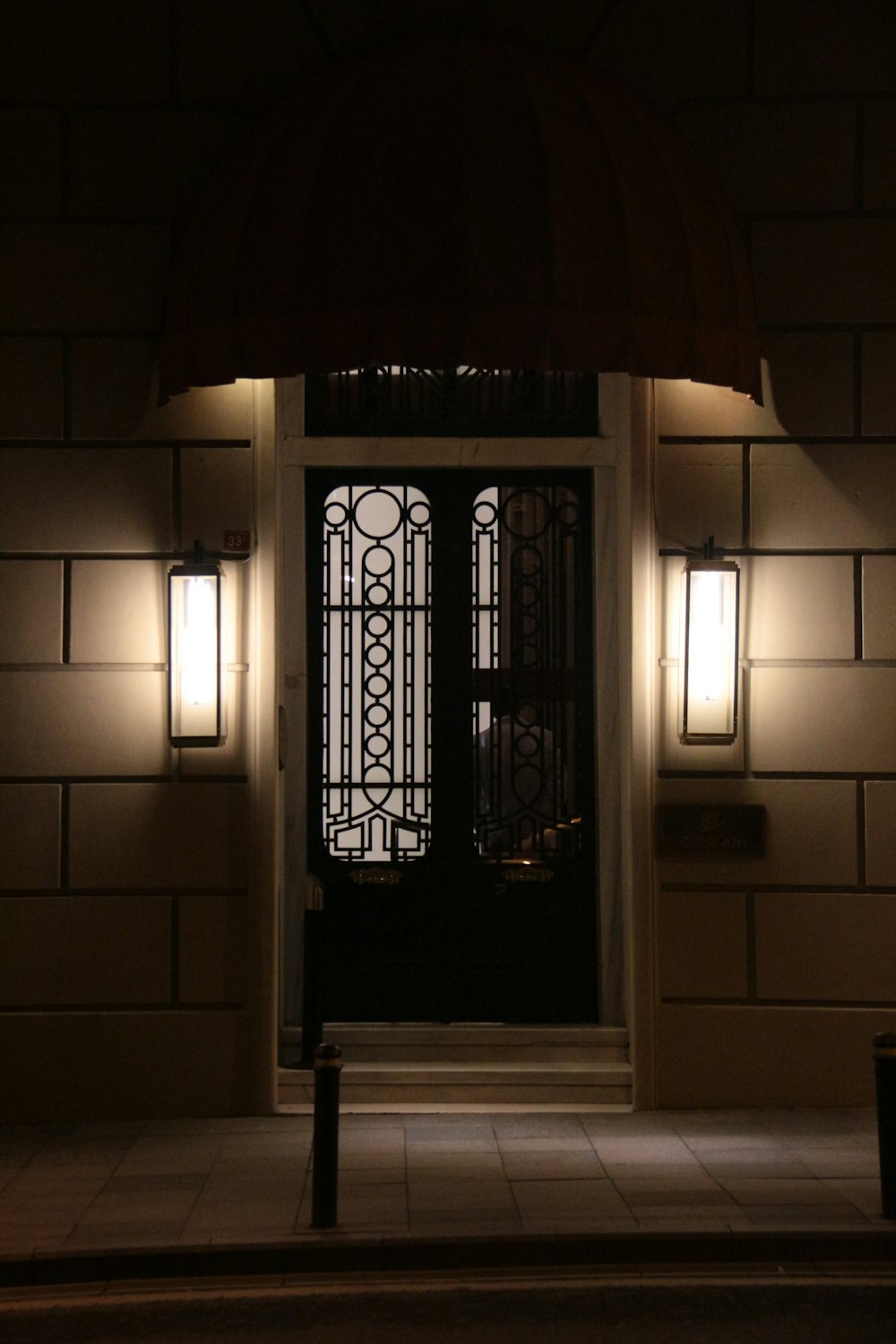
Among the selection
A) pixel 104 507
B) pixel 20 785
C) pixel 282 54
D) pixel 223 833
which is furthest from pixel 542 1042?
pixel 282 54

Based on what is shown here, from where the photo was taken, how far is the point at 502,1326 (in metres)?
5.88

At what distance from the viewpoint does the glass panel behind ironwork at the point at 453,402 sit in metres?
9.76

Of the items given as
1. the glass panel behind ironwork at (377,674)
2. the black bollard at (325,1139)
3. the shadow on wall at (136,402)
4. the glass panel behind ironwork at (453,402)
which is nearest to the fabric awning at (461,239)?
the shadow on wall at (136,402)

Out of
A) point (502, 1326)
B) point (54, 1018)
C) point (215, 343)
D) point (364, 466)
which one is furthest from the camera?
point (364, 466)

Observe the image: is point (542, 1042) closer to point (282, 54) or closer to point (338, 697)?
point (338, 697)

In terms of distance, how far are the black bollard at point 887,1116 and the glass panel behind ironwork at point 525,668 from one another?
3233mm

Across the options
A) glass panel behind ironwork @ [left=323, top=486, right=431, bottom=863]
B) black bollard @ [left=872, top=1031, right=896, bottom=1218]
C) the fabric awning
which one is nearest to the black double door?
glass panel behind ironwork @ [left=323, top=486, right=431, bottom=863]

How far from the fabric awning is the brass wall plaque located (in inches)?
95.9

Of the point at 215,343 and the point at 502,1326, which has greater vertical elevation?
the point at 215,343

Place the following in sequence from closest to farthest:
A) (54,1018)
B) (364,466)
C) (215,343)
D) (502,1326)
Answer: (502,1326), (215,343), (54,1018), (364,466)

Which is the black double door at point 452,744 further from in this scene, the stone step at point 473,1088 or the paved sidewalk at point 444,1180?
the paved sidewalk at point 444,1180

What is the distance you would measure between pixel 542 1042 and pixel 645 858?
136cm

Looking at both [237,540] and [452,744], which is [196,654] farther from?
[452,744]

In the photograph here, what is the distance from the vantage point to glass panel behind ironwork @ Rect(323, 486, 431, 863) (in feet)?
32.2
